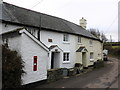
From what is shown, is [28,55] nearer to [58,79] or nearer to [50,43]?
[58,79]

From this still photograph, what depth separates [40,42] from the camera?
1005 cm

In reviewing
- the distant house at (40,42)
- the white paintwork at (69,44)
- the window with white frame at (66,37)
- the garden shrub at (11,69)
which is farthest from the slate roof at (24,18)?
the garden shrub at (11,69)

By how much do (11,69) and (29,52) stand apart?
87.5 inches

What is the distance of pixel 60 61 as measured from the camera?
15.5m

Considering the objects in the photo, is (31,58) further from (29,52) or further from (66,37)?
(66,37)

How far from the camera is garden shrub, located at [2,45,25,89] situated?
23.7ft

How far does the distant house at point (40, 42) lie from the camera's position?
896cm

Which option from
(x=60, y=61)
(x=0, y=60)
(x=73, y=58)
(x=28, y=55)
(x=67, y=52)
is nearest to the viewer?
(x=0, y=60)

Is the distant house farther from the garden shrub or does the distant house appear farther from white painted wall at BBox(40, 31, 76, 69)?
the garden shrub

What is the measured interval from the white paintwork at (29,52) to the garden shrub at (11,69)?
71 cm

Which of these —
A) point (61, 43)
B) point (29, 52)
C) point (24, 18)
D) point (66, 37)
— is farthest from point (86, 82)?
point (24, 18)

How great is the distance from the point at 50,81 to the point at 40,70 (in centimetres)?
170

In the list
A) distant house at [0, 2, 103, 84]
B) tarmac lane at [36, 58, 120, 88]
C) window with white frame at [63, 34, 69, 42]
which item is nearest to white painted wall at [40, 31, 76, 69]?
distant house at [0, 2, 103, 84]

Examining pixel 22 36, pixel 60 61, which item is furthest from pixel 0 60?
pixel 60 61
